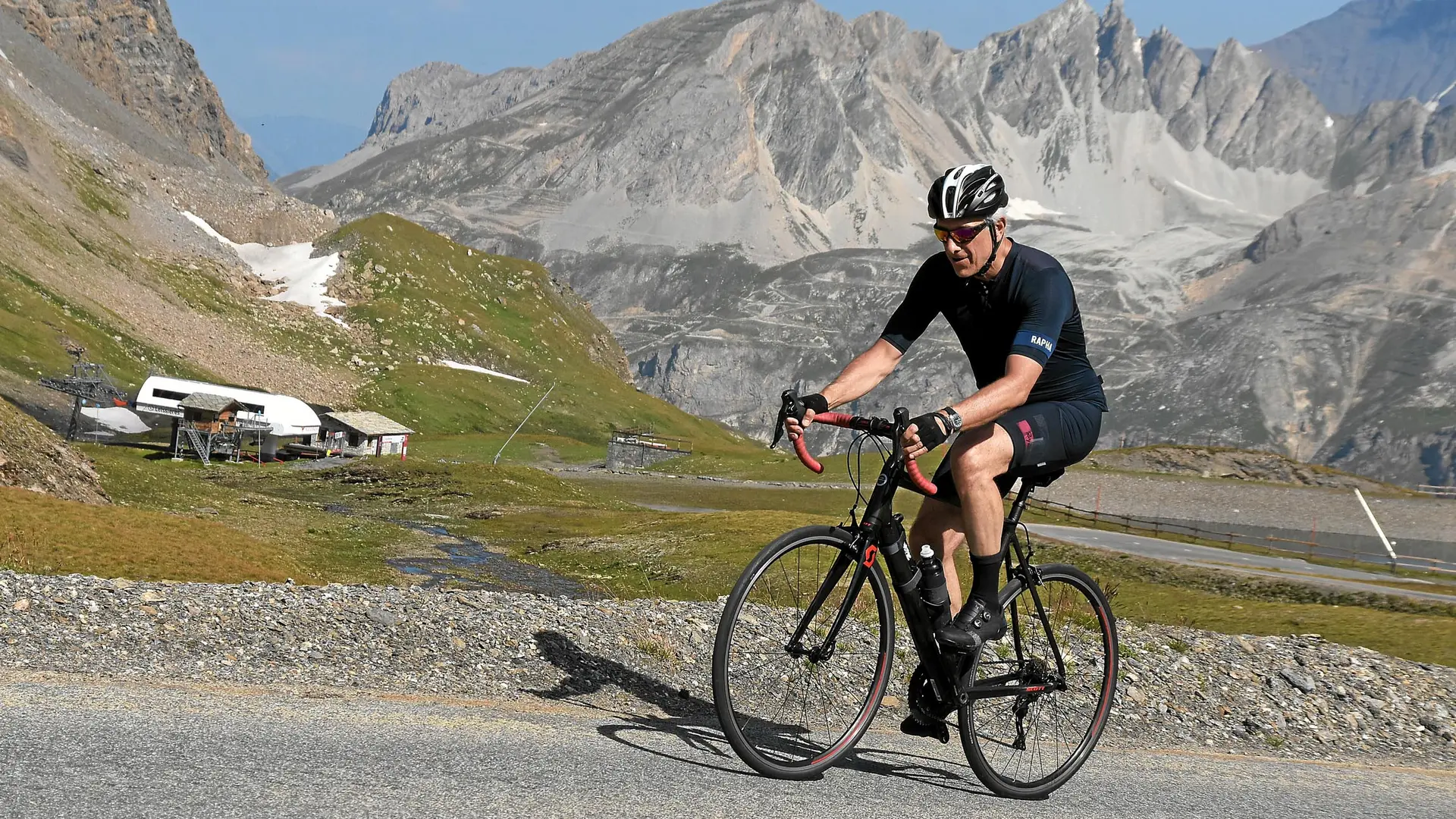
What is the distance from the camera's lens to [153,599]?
13.0 meters

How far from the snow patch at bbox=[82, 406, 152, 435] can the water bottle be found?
11906 centimetres

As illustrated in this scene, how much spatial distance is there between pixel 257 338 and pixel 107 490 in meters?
118

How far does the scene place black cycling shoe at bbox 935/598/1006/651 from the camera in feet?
30.4

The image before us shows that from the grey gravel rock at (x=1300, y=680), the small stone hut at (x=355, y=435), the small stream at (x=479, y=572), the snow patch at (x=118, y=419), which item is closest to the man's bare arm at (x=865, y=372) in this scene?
the grey gravel rock at (x=1300, y=680)

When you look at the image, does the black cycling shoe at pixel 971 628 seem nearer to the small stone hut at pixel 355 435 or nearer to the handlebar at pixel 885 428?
the handlebar at pixel 885 428

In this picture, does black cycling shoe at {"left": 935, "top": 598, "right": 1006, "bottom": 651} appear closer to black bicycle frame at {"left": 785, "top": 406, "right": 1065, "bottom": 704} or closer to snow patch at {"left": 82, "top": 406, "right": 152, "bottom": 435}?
black bicycle frame at {"left": 785, "top": 406, "right": 1065, "bottom": 704}

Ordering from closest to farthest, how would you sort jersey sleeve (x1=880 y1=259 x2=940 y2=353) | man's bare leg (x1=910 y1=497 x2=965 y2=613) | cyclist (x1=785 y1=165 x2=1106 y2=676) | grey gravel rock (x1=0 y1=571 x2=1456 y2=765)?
cyclist (x1=785 y1=165 x2=1106 y2=676) < man's bare leg (x1=910 y1=497 x2=965 y2=613) < jersey sleeve (x1=880 y1=259 x2=940 y2=353) < grey gravel rock (x1=0 y1=571 x2=1456 y2=765)

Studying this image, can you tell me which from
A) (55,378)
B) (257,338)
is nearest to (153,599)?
(55,378)

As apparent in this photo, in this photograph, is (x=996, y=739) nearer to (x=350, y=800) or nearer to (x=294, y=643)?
(x=350, y=800)

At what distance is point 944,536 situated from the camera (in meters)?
9.66

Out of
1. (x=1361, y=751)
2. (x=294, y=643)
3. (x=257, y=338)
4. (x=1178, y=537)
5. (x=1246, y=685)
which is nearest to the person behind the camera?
(x=294, y=643)

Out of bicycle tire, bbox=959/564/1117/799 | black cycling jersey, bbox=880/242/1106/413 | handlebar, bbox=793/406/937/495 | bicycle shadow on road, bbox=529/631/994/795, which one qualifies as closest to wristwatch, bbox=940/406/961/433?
handlebar, bbox=793/406/937/495

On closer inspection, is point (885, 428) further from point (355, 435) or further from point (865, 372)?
point (355, 435)

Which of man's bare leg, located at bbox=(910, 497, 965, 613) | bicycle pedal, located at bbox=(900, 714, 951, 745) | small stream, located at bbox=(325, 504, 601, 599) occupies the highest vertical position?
man's bare leg, located at bbox=(910, 497, 965, 613)
